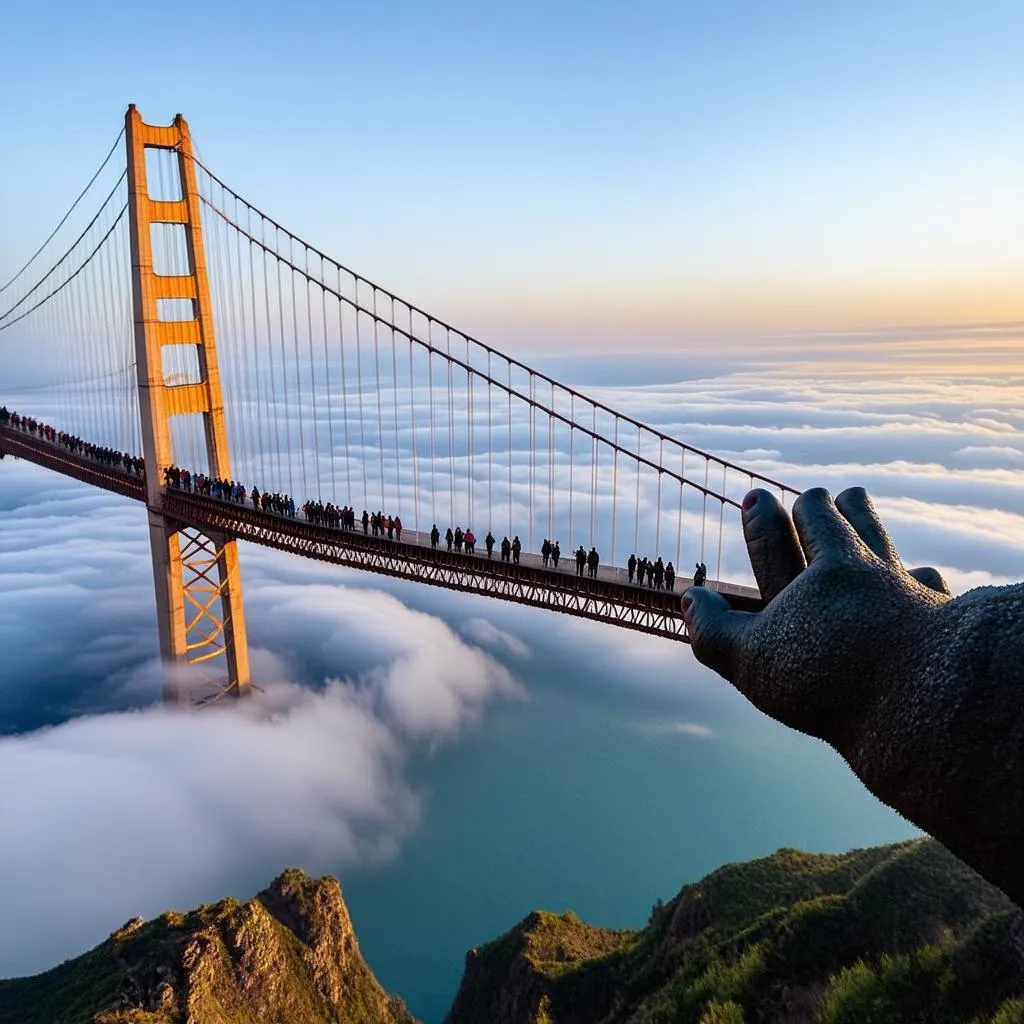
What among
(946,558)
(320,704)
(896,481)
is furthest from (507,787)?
(896,481)

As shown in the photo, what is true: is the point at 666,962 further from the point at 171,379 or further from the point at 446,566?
the point at 171,379

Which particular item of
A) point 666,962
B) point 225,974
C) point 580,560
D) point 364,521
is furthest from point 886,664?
point 225,974

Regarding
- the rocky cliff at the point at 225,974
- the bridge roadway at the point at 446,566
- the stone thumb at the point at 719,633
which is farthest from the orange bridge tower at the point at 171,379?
the stone thumb at the point at 719,633

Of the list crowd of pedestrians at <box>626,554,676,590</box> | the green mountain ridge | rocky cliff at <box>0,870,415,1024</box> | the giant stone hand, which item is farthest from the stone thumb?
rocky cliff at <box>0,870,415,1024</box>

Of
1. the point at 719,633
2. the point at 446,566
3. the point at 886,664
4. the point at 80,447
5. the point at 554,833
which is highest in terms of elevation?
the point at 886,664

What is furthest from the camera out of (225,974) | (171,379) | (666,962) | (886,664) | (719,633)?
(171,379)

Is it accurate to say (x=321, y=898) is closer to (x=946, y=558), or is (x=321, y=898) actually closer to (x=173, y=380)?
(x=173, y=380)
